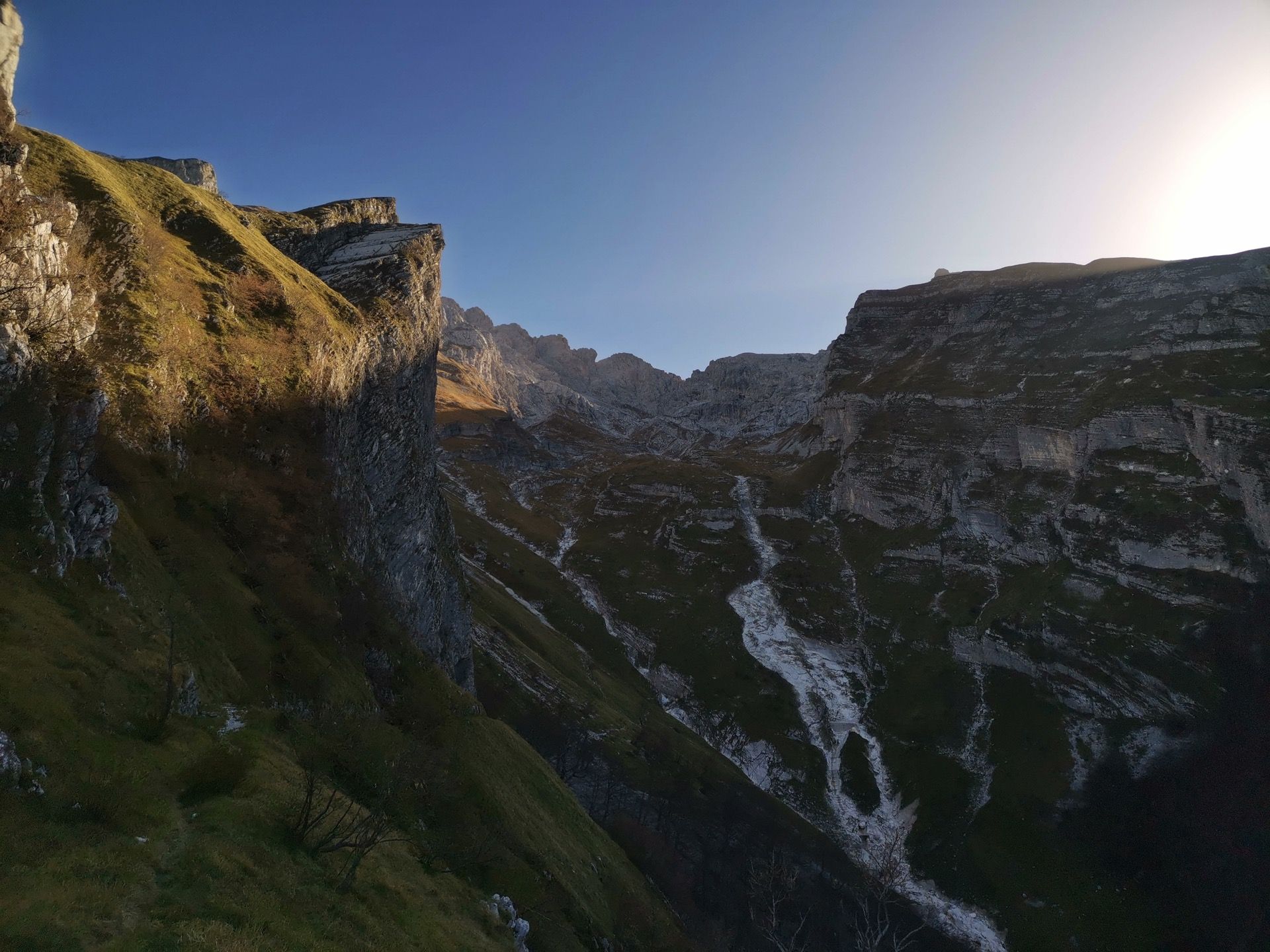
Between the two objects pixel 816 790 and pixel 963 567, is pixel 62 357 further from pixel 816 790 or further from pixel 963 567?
pixel 963 567

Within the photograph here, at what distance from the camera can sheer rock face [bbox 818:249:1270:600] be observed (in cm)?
9400

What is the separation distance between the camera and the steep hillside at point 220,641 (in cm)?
1594

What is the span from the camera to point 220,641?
28.8 meters

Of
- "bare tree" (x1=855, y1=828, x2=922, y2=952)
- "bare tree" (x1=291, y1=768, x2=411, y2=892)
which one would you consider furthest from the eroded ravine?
"bare tree" (x1=291, y1=768, x2=411, y2=892)

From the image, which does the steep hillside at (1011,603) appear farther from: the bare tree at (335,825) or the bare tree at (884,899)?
the bare tree at (335,825)

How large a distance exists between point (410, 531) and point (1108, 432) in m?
125

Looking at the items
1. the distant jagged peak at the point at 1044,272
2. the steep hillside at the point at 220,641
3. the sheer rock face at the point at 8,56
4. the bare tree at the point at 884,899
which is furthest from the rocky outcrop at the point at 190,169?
the distant jagged peak at the point at 1044,272

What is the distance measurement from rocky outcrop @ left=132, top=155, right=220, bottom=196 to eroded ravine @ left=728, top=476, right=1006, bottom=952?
112211 millimetres

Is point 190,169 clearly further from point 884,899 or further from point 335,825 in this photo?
point 884,899

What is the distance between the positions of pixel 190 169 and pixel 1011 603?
136m

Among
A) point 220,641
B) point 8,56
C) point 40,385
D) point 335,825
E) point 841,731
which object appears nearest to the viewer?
point 335,825

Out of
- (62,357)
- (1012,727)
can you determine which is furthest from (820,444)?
(62,357)

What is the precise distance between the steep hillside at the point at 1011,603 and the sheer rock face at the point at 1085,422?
0.54 meters

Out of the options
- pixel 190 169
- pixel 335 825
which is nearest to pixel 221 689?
pixel 335 825
